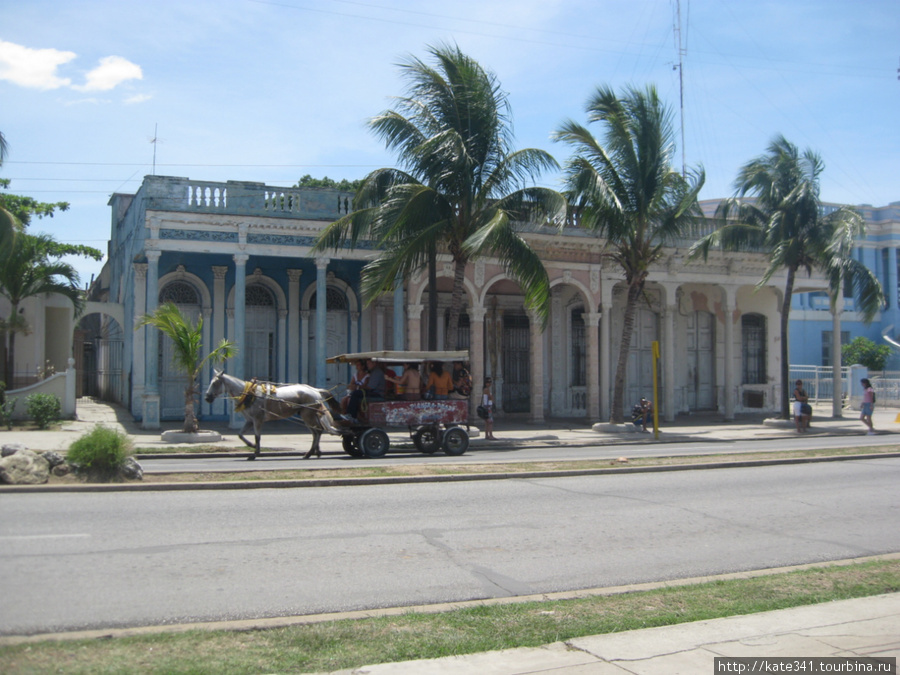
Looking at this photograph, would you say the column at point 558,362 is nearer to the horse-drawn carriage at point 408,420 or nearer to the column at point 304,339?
the column at point 304,339

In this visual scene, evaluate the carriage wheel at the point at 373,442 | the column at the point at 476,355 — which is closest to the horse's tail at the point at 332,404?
the carriage wheel at the point at 373,442

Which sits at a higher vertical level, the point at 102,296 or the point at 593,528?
the point at 102,296

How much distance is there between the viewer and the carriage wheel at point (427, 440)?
1750cm

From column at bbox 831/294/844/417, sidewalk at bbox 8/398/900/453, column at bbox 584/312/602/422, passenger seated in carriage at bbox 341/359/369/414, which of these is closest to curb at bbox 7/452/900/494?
passenger seated in carriage at bbox 341/359/369/414

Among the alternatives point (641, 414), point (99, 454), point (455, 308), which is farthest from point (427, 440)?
point (641, 414)

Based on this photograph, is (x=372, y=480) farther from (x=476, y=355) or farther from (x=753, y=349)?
(x=753, y=349)

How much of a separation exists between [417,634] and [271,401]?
1131 centimetres

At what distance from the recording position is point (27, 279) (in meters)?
23.5

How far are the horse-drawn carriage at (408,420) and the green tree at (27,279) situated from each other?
36.5ft

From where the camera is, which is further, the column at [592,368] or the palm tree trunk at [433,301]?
the column at [592,368]

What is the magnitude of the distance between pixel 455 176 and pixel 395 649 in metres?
16.8

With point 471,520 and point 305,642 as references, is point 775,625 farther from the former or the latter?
point 471,520

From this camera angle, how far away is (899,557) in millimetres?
8430

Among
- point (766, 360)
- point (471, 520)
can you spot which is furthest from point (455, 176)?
point (766, 360)
